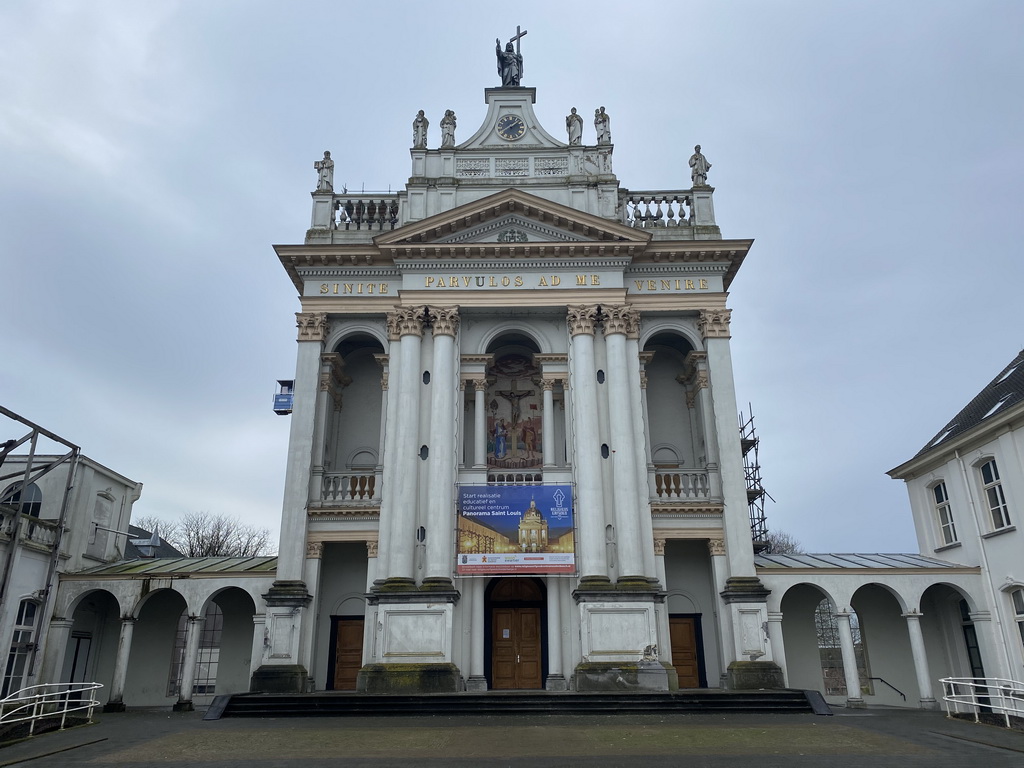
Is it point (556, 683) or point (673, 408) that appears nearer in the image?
point (556, 683)

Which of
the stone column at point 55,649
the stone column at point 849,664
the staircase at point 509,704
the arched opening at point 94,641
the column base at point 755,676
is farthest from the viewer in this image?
the arched opening at point 94,641

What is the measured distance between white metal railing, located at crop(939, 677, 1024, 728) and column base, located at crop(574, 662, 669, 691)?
692 centimetres

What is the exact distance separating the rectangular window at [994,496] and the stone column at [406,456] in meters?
17.3

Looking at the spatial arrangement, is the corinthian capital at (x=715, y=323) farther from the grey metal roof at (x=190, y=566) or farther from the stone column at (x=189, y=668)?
the stone column at (x=189, y=668)

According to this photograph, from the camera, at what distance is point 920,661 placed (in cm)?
2188

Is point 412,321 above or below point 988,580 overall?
above

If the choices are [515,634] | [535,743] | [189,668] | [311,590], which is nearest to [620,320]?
[515,634]

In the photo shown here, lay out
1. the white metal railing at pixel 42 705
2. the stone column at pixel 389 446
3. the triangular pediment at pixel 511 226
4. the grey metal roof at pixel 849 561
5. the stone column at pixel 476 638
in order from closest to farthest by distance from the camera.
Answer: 1. the white metal railing at pixel 42 705
2. the stone column at pixel 476 638
3. the stone column at pixel 389 446
4. the grey metal roof at pixel 849 561
5. the triangular pediment at pixel 511 226

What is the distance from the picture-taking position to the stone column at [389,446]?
22938 millimetres

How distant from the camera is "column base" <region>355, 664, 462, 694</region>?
803 inches

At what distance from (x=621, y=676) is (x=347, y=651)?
29.6ft

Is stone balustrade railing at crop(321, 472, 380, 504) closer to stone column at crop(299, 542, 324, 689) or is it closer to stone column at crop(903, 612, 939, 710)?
stone column at crop(299, 542, 324, 689)

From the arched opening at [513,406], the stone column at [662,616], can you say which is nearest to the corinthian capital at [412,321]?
the arched opening at [513,406]

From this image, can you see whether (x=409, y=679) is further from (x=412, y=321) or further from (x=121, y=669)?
(x=412, y=321)
